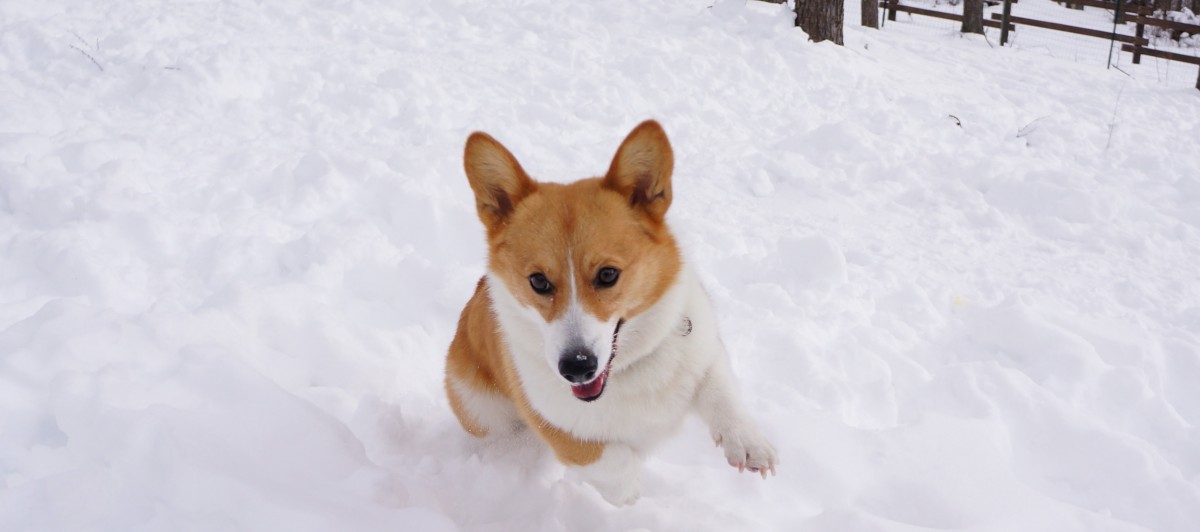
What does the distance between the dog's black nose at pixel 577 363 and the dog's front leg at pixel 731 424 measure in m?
0.60

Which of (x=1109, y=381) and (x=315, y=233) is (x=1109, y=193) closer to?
(x=1109, y=381)

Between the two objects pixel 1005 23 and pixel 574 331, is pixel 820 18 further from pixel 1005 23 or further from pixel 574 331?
pixel 1005 23

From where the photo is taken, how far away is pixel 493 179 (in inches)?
99.2

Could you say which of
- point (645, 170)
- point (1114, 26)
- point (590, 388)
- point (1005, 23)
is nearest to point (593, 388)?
point (590, 388)

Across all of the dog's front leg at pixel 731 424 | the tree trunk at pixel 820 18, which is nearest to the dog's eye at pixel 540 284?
the dog's front leg at pixel 731 424

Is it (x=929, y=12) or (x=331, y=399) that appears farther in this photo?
(x=929, y=12)

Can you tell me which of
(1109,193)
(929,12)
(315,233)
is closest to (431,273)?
(315,233)

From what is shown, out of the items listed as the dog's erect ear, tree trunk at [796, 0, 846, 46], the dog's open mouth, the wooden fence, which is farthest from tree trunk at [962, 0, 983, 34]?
the dog's open mouth

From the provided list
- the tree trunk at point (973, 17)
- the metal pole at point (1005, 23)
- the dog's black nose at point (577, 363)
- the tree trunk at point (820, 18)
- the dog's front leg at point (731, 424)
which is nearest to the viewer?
the dog's black nose at point (577, 363)

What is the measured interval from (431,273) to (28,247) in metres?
2.04

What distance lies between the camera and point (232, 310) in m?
3.46

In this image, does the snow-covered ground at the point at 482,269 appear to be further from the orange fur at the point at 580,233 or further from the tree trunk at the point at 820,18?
the orange fur at the point at 580,233

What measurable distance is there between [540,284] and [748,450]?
0.88m

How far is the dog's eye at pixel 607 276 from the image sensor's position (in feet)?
7.47
